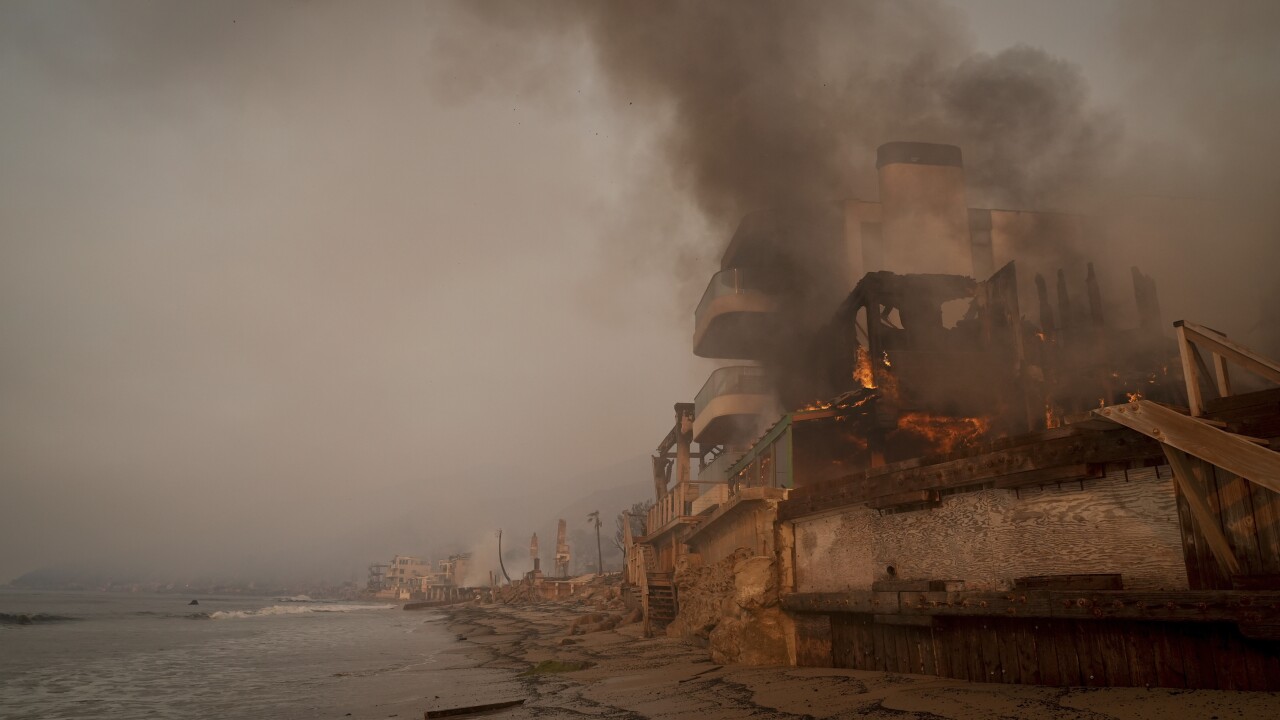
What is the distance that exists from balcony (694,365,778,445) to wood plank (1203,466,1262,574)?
23.5 meters

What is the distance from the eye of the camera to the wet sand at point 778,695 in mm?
4906

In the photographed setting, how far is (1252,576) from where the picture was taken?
187 inches

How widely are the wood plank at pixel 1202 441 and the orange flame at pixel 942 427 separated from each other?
1355 centimetres

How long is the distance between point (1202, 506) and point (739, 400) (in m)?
23.7

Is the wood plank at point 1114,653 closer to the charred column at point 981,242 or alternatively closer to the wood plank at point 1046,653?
the wood plank at point 1046,653

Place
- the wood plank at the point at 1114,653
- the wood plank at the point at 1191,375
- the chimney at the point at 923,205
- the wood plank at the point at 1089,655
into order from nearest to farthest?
the wood plank at the point at 1191,375 → the wood plank at the point at 1114,653 → the wood plank at the point at 1089,655 → the chimney at the point at 923,205

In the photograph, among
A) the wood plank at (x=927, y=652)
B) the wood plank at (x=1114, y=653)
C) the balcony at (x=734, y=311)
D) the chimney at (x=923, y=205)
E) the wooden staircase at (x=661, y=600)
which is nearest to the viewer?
the wood plank at (x=1114, y=653)

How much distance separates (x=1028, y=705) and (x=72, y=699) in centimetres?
1884

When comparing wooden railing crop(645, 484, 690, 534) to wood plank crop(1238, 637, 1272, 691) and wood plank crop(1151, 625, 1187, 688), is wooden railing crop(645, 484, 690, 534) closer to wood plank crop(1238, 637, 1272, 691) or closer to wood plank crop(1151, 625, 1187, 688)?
wood plank crop(1151, 625, 1187, 688)

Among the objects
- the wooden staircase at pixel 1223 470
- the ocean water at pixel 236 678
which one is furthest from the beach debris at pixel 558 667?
the wooden staircase at pixel 1223 470

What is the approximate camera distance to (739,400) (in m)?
28.8

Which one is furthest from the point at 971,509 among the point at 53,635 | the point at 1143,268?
the point at 53,635

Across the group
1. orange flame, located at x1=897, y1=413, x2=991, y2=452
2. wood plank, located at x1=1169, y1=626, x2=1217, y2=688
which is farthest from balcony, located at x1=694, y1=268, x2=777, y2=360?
wood plank, located at x1=1169, y1=626, x2=1217, y2=688

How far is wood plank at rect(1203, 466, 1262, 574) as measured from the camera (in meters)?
4.87
